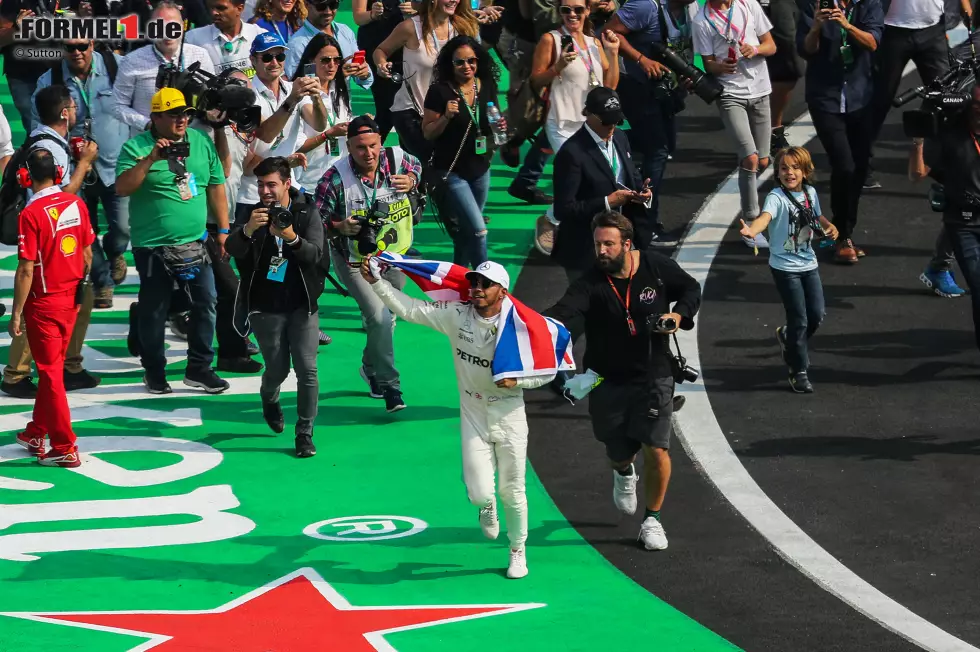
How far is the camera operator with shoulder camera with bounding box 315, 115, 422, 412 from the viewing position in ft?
41.5

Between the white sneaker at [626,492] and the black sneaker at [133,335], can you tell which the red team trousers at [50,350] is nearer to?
the black sneaker at [133,335]

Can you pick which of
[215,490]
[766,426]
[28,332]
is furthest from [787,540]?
[28,332]

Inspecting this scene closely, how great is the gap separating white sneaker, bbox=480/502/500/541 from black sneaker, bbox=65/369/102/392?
480cm

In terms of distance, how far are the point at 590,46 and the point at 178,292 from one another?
14.1 ft

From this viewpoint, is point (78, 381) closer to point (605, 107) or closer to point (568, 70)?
point (605, 107)

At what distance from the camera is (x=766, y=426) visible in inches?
495

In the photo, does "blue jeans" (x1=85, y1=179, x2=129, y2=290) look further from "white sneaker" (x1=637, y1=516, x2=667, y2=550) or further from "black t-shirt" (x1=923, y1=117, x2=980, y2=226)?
"black t-shirt" (x1=923, y1=117, x2=980, y2=226)

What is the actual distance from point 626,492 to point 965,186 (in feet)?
14.5

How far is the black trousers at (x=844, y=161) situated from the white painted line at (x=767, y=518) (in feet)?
4.25

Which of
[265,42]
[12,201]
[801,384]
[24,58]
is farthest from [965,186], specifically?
[24,58]

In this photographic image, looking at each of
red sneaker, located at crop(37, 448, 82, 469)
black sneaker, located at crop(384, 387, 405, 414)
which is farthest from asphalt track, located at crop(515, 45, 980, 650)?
red sneaker, located at crop(37, 448, 82, 469)

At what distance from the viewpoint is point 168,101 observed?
12.7m

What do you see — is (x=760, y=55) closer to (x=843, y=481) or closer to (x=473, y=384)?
(x=843, y=481)

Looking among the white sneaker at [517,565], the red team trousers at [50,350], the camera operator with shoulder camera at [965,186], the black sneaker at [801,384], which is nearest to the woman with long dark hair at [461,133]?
the black sneaker at [801,384]
